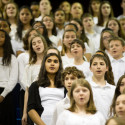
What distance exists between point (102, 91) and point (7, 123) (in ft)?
4.43

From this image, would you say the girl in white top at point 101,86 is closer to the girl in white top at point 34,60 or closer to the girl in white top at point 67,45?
the girl in white top at point 34,60

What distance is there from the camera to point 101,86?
4.52 m

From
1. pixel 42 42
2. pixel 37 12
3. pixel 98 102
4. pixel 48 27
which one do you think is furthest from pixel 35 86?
pixel 37 12

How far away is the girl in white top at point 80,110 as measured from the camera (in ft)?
12.3

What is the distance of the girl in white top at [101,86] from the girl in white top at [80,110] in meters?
0.47

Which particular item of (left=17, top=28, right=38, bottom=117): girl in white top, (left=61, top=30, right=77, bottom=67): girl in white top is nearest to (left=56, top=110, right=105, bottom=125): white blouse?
(left=17, top=28, right=38, bottom=117): girl in white top

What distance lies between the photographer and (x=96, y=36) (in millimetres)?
6914

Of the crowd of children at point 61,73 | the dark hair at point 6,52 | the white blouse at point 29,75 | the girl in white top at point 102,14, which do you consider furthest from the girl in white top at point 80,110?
the girl in white top at point 102,14

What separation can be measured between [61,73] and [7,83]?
0.97 meters

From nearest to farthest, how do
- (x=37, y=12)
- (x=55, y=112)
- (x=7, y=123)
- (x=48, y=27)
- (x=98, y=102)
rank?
(x=55, y=112), (x=98, y=102), (x=7, y=123), (x=48, y=27), (x=37, y=12)

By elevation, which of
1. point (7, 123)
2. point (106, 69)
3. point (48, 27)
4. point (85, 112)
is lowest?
point (7, 123)

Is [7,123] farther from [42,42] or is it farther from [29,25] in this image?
[29,25]

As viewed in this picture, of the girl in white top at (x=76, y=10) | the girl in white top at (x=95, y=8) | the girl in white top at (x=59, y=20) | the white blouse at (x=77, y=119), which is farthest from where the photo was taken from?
the girl in white top at (x=95, y=8)

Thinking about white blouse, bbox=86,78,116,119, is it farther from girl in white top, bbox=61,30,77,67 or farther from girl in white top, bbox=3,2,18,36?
girl in white top, bbox=3,2,18,36
